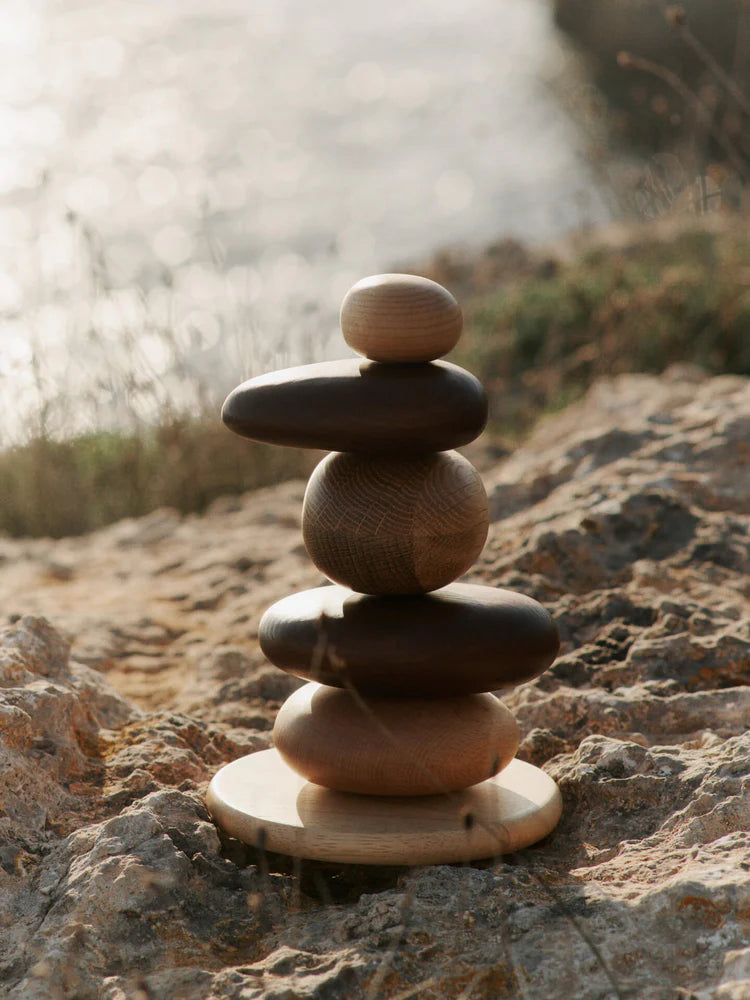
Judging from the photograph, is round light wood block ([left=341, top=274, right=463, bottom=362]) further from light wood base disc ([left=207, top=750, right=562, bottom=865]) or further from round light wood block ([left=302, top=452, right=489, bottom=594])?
light wood base disc ([left=207, top=750, right=562, bottom=865])

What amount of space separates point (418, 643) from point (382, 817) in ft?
1.08

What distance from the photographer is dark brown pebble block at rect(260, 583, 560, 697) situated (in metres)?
2.28

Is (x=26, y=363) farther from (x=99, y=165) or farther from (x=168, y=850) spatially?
(x=99, y=165)

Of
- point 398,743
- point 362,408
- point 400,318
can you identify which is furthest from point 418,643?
point 400,318

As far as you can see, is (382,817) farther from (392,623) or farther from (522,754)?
(522,754)

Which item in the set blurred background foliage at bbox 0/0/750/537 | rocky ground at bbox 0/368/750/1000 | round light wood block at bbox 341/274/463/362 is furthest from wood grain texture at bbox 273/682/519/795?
blurred background foliage at bbox 0/0/750/537

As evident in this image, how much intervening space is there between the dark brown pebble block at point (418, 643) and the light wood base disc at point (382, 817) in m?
0.21

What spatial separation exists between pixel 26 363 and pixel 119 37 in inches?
625

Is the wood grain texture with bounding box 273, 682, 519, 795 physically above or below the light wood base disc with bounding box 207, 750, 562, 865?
above

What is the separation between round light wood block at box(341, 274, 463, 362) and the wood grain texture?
67 centimetres

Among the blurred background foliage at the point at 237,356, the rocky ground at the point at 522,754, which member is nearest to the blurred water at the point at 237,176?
the blurred background foliage at the point at 237,356

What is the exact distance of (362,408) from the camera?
7.27ft

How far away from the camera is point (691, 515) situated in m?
3.42

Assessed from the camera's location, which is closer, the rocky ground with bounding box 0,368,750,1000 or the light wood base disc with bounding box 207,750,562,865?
the rocky ground with bounding box 0,368,750,1000
